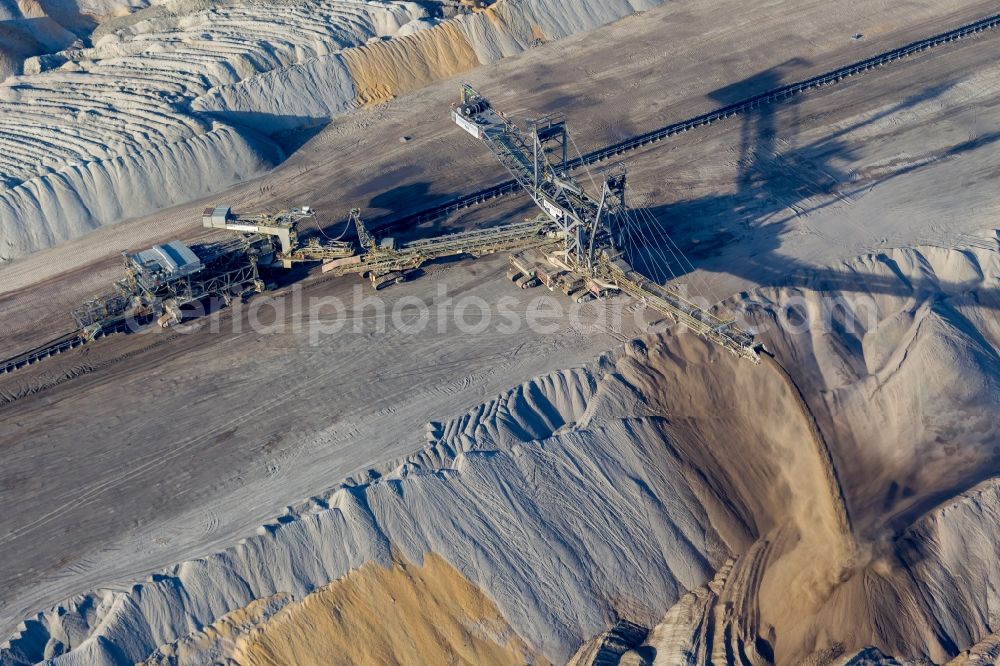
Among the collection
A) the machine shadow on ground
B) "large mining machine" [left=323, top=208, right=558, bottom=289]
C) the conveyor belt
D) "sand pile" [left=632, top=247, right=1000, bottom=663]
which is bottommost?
"sand pile" [left=632, top=247, right=1000, bottom=663]

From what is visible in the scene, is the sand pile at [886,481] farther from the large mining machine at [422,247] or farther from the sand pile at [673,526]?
the large mining machine at [422,247]

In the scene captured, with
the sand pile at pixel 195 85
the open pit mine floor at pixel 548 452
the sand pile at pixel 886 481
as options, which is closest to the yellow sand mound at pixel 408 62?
the sand pile at pixel 195 85

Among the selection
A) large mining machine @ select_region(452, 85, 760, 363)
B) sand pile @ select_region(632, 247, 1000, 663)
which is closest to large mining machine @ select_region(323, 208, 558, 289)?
large mining machine @ select_region(452, 85, 760, 363)

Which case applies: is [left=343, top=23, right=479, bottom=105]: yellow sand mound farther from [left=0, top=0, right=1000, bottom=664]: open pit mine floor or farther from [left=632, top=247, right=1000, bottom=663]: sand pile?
[left=632, top=247, right=1000, bottom=663]: sand pile

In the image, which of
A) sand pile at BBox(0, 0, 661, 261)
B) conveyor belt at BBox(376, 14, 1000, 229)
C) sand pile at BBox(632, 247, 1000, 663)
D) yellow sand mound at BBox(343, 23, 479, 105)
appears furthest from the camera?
yellow sand mound at BBox(343, 23, 479, 105)

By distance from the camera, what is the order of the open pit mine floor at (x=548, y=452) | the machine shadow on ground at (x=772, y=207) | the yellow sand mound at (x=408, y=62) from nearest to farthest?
the open pit mine floor at (x=548, y=452) < the machine shadow on ground at (x=772, y=207) < the yellow sand mound at (x=408, y=62)

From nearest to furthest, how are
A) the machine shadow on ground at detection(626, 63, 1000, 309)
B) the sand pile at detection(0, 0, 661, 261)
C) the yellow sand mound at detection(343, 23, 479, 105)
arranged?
the machine shadow on ground at detection(626, 63, 1000, 309) → the sand pile at detection(0, 0, 661, 261) → the yellow sand mound at detection(343, 23, 479, 105)
